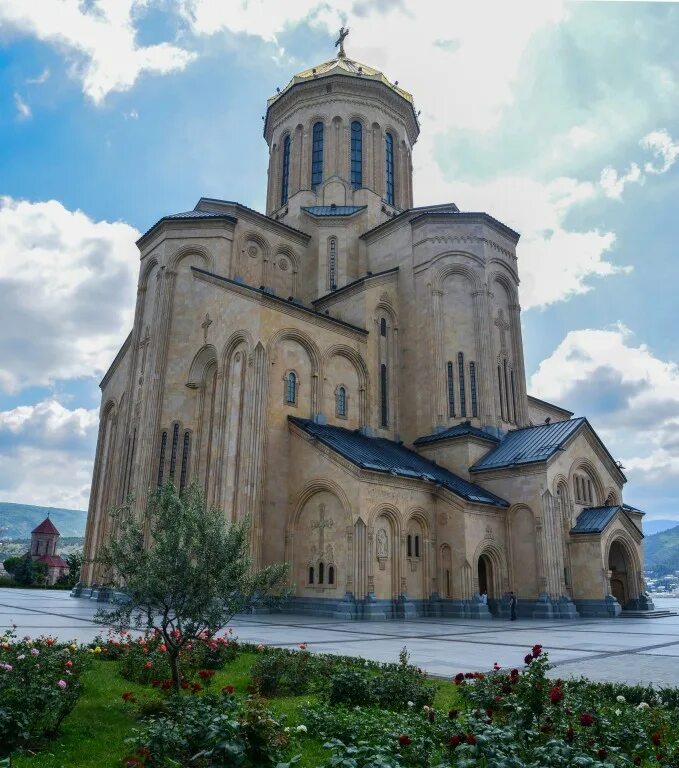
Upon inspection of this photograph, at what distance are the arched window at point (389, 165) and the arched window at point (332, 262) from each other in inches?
246

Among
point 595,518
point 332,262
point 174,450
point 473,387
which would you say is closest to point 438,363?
point 473,387

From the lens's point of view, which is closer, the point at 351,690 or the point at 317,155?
the point at 351,690

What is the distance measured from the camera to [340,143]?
38688mm

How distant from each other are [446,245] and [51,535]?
72.1 m

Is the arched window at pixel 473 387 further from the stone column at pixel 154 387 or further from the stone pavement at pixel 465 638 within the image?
the stone column at pixel 154 387

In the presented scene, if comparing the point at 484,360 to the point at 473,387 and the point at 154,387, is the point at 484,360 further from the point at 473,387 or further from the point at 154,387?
the point at 154,387

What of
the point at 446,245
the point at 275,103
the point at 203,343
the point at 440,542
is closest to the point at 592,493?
the point at 440,542

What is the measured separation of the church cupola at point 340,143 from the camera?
126ft

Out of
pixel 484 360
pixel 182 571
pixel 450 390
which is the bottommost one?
pixel 182 571

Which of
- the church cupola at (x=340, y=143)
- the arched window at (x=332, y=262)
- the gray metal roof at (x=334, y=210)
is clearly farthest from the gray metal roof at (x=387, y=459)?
the church cupola at (x=340, y=143)

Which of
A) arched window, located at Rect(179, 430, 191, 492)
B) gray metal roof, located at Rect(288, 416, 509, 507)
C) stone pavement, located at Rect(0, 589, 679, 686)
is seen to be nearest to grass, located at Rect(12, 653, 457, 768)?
stone pavement, located at Rect(0, 589, 679, 686)

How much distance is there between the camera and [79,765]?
5.70 m

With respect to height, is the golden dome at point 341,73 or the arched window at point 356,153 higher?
the golden dome at point 341,73

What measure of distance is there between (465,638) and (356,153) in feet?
105
